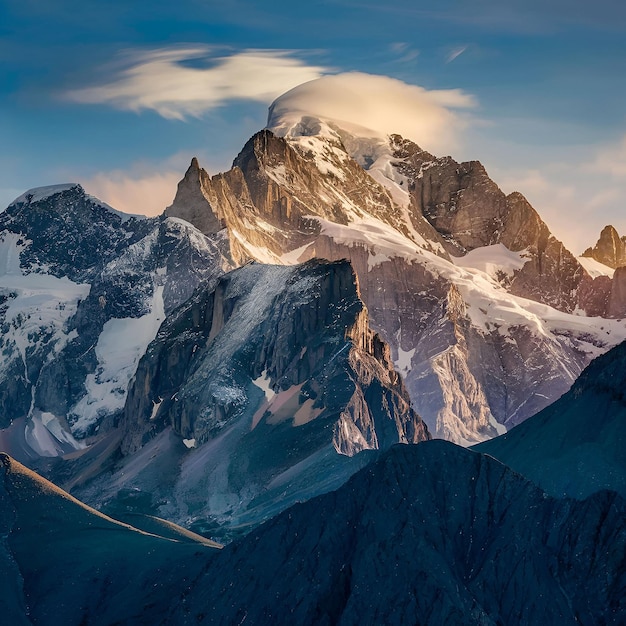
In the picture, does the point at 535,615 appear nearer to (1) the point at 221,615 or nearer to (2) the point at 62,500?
(1) the point at 221,615

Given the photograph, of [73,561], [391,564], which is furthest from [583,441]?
[73,561]

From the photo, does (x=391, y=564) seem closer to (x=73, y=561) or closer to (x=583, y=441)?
(x=583, y=441)

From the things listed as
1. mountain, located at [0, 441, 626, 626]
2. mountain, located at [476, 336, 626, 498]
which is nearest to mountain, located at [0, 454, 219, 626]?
mountain, located at [0, 441, 626, 626]

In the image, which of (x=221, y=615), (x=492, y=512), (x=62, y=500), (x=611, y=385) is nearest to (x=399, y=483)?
(x=492, y=512)

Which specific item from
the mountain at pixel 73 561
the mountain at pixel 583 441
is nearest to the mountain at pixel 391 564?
the mountain at pixel 73 561

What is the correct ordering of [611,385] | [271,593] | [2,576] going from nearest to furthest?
1. [271,593]
2. [2,576]
3. [611,385]

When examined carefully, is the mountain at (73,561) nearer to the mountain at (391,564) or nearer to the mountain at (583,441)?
the mountain at (391,564)
